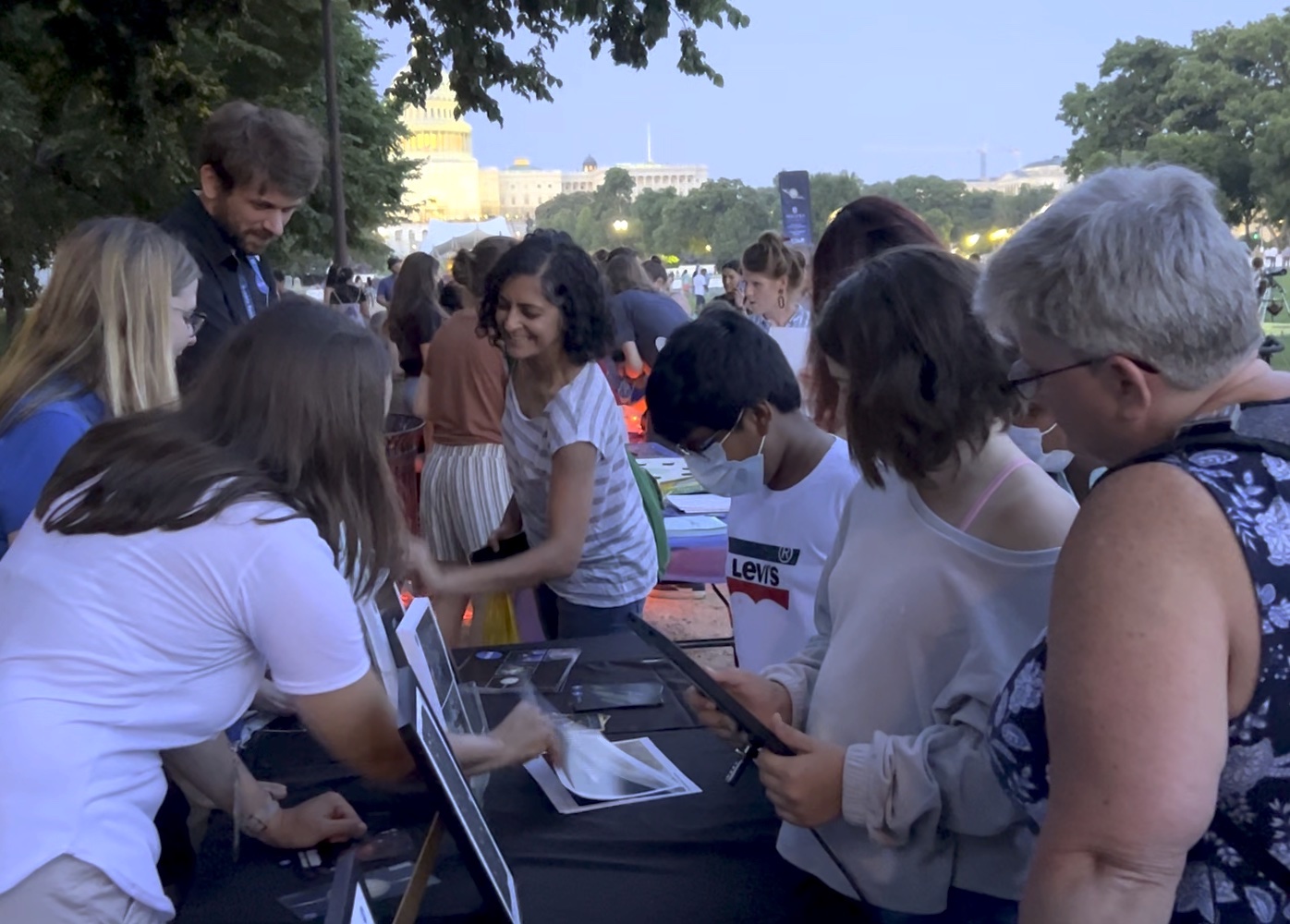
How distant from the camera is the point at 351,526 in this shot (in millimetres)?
1477

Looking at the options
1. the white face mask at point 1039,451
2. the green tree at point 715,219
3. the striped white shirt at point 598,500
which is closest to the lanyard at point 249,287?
the striped white shirt at point 598,500

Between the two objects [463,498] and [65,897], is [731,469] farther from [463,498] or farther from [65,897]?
[463,498]

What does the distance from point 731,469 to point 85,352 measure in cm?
119

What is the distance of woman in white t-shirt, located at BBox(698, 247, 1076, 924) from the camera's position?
135 cm

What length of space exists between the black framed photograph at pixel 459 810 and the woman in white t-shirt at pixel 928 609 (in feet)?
1.18

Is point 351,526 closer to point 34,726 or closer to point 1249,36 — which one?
point 34,726

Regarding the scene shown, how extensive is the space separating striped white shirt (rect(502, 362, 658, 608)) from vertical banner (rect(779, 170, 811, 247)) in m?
7.57

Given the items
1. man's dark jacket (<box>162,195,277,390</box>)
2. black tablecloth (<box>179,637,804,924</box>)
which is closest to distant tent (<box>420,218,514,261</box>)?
man's dark jacket (<box>162,195,277,390</box>)

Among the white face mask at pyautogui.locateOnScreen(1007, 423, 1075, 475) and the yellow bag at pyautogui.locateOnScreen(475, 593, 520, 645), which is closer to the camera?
the white face mask at pyautogui.locateOnScreen(1007, 423, 1075, 475)

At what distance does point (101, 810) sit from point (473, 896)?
0.51 m

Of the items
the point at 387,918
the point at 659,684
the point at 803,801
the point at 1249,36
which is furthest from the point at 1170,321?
the point at 1249,36

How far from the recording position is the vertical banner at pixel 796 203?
1003 centimetres

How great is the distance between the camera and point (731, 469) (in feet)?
7.06

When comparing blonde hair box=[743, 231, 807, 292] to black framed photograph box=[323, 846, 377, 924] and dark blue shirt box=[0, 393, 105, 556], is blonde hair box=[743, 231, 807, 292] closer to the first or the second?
dark blue shirt box=[0, 393, 105, 556]
